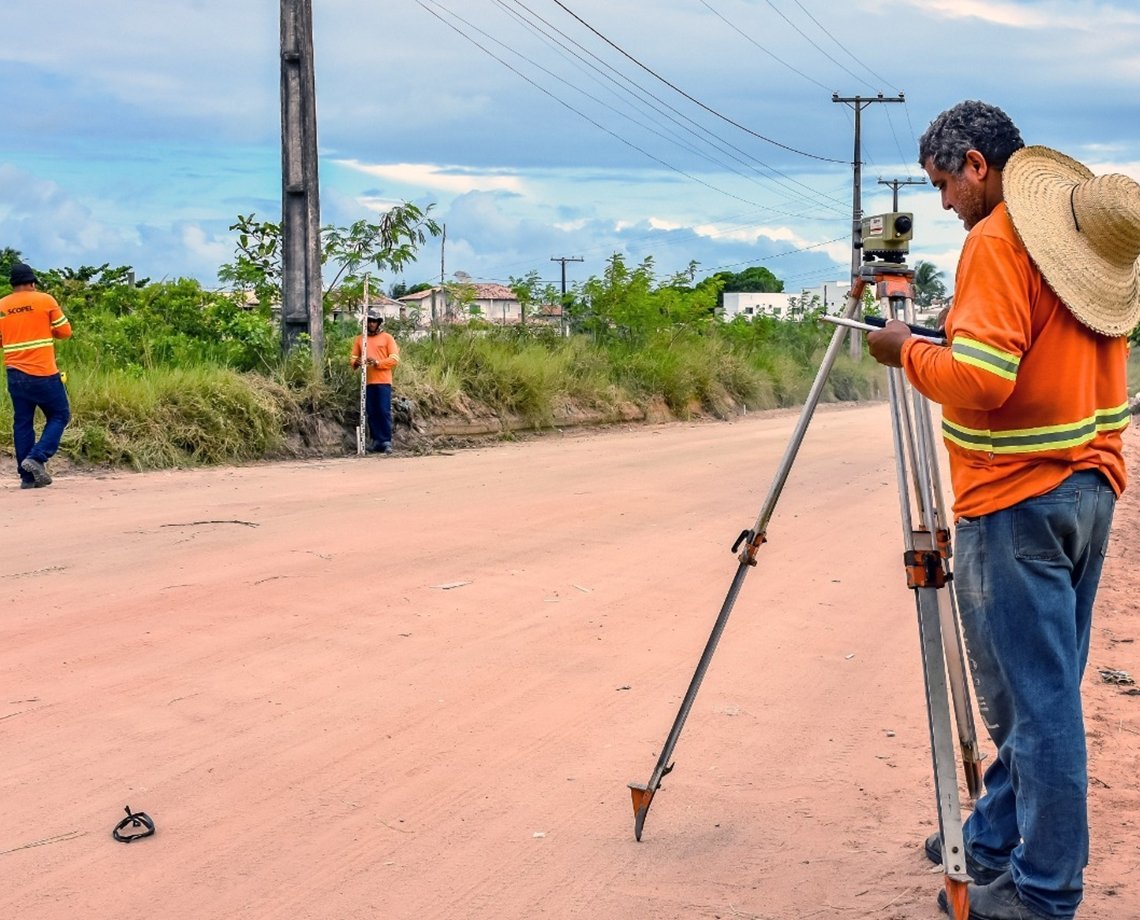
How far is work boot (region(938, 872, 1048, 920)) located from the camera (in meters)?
3.43

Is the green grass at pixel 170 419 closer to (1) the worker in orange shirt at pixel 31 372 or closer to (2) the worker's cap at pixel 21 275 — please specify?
(1) the worker in orange shirt at pixel 31 372

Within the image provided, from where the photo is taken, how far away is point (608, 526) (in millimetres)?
10070

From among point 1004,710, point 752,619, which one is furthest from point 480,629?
point 1004,710

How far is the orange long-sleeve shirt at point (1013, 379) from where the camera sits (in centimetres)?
313

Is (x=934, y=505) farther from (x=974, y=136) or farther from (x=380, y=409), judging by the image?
(x=380, y=409)

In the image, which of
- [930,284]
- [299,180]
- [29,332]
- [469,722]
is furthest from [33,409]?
[930,284]

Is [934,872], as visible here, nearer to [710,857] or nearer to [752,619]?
[710,857]

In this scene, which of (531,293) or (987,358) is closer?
(987,358)

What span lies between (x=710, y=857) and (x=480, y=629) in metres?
2.81

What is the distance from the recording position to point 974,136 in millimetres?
3355

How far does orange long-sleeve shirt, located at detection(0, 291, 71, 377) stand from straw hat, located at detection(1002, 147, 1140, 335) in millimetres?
11020

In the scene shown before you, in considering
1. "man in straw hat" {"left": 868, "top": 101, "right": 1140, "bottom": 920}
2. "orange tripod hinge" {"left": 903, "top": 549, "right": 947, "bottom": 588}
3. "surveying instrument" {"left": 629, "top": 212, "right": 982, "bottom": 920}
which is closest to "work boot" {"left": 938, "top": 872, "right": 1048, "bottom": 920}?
"man in straw hat" {"left": 868, "top": 101, "right": 1140, "bottom": 920}

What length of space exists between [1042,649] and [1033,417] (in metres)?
0.54

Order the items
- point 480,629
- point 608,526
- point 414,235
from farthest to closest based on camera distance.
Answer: point 414,235 < point 608,526 < point 480,629
